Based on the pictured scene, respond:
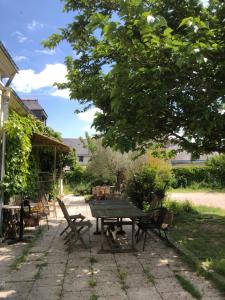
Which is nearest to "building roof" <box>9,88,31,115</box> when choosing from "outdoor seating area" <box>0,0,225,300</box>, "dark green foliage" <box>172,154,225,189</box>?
"outdoor seating area" <box>0,0,225,300</box>

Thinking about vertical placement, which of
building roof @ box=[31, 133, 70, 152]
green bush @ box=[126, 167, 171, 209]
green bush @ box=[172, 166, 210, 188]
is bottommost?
green bush @ box=[126, 167, 171, 209]

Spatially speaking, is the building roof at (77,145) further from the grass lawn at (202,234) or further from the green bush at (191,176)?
the grass lawn at (202,234)

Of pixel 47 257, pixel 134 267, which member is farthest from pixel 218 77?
pixel 47 257

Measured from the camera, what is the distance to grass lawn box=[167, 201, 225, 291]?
7234 mm

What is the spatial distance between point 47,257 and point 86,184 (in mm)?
20216

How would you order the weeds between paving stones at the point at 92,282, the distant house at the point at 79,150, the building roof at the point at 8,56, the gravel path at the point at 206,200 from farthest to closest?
1. the distant house at the point at 79,150
2. the gravel path at the point at 206,200
3. the building roof at the point at 8,56
4. the weeds between paving stones at the point at 92,282

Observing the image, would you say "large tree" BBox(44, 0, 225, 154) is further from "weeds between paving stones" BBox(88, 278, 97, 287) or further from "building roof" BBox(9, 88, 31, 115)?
"building roof" BBox(9, 88, 31, 115)

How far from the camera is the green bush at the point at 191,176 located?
31848 mm

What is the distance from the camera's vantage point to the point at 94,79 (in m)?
7.39

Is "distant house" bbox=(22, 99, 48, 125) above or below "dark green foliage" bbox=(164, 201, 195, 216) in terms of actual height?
above

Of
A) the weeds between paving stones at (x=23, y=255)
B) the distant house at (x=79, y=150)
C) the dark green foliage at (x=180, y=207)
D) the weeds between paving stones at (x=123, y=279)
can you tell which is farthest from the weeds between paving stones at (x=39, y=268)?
the distant house at (x=79, y=150)

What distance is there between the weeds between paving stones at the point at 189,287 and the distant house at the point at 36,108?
2195cm

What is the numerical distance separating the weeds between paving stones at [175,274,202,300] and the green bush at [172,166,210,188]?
2610cm

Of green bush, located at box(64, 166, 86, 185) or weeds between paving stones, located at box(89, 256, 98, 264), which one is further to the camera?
green bush, located at box(64, 166, 86, 185)
